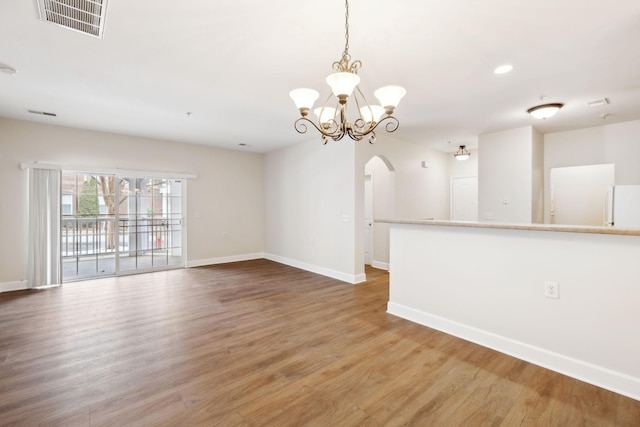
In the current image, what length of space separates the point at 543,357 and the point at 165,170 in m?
6.46

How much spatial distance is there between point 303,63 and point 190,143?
4332 mm

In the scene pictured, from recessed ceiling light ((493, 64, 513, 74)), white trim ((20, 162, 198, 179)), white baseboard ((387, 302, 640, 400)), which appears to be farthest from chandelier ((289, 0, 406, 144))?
white trim ((20, 162, 198, 179))

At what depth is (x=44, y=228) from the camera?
463cm

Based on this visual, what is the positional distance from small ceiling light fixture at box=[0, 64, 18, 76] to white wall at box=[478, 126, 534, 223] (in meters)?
6.50

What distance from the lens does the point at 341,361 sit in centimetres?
244

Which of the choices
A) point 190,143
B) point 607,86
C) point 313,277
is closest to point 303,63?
point 607,86

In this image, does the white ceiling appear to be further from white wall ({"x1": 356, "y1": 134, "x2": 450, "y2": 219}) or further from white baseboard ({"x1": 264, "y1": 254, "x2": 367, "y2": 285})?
white baseboard ({"x1": 264, "y1": 254, "x2": 367, "y2": 285})

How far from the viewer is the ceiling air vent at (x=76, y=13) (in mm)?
1897

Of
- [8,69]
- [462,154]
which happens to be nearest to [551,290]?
[462,154]

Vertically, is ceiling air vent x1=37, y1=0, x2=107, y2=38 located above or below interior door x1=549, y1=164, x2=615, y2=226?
A: above

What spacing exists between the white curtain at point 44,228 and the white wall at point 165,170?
6.4 inches

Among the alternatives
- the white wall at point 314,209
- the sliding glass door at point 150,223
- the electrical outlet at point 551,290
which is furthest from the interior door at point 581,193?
the sliding glass door at point 150,223

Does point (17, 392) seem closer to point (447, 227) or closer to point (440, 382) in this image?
point (440, 382)

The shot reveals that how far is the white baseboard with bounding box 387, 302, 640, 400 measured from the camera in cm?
202
